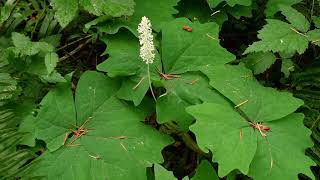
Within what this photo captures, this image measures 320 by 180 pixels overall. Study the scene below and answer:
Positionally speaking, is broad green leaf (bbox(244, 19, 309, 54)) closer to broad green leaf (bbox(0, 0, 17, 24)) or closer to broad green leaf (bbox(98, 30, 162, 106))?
broad green leaf (bbox(98, 30, 162, 106))

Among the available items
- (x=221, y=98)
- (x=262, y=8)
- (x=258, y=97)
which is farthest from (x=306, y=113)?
(x=262, y=8)

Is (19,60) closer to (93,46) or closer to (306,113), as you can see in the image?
(93,46)

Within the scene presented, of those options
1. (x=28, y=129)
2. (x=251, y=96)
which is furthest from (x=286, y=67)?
(x=28, y=129)

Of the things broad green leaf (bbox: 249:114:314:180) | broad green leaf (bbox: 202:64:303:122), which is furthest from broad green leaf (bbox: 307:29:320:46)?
broad green leaf (bbox: 249:114:314:180)

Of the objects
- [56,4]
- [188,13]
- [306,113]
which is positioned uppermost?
[56,4]

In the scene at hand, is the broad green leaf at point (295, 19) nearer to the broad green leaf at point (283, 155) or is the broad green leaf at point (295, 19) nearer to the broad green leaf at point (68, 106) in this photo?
the broad green leaf at point (283, 155)

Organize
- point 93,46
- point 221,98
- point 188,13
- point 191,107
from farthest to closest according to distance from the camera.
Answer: point 93,46, point 188,13, point 221,98, point 191,107

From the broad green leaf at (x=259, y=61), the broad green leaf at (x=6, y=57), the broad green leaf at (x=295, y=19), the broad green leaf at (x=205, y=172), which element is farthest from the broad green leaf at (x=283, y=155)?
the broad green leaf at (x=6, y=57)

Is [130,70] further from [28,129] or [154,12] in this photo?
[28,129]
